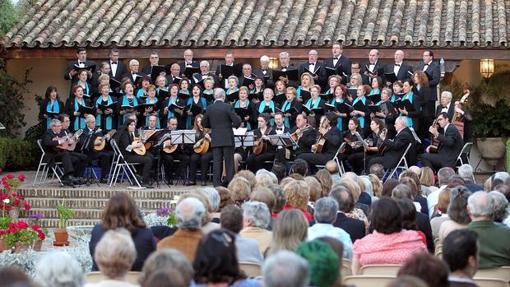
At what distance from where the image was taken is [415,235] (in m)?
9.67

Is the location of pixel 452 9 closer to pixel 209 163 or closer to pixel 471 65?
pixel 471 65

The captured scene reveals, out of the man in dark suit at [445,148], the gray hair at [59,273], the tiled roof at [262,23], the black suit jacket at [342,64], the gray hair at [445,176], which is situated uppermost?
the tiled roof at [262,23]

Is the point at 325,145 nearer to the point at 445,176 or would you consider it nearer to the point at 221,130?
the point at 221,130

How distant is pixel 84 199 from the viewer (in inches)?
824

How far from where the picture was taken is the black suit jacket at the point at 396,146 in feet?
67.4

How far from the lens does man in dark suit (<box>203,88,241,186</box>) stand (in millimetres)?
19891

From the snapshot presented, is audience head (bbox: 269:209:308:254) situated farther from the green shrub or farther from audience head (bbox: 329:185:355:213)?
the green shrub

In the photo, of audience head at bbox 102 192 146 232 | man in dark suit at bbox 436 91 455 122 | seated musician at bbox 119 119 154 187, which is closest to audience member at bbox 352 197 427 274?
audience head at bbox 102 192 146 232

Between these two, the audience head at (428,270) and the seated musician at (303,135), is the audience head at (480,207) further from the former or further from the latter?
the seated musician at (303,135)

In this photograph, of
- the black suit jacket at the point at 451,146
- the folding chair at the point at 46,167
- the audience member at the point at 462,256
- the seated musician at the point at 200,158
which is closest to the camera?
the audience member at the point at 462,256

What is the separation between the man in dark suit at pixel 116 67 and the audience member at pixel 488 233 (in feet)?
46.3

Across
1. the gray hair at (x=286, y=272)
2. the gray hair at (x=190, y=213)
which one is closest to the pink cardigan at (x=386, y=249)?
the gray hair at (x=190, y=213)

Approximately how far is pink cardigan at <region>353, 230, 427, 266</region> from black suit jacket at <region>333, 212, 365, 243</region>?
1301 millimetres

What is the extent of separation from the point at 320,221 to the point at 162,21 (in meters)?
16.9
